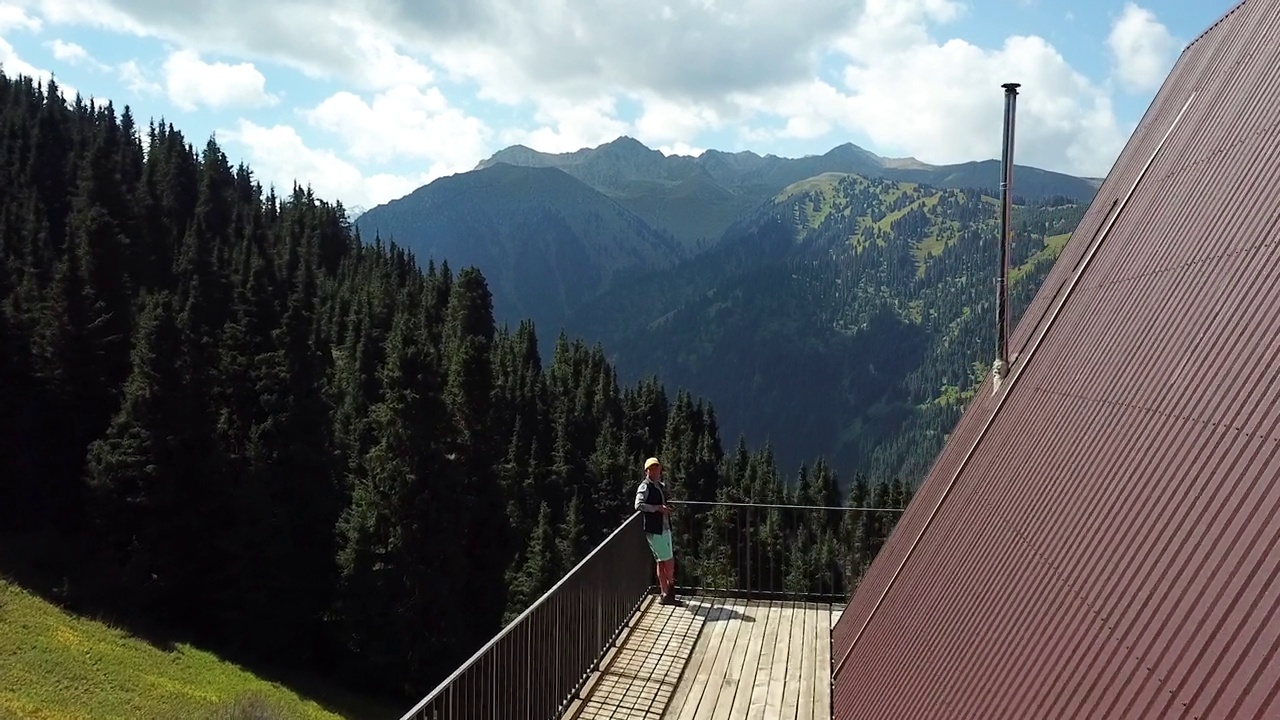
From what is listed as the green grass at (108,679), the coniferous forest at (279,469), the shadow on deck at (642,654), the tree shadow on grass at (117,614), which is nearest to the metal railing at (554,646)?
the shadow on deck at (642,654)

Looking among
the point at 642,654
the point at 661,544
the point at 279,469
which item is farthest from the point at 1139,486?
the point at 279,469

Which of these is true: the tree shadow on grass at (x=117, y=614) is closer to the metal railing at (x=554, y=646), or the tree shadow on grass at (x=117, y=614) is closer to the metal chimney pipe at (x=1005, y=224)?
the metal railing at (x=554, y=646)

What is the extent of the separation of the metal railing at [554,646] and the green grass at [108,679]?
2228cm

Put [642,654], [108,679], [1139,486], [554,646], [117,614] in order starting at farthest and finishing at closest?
[117,614] < [108,679] < [642,654] < [554,646] < [1139,486]

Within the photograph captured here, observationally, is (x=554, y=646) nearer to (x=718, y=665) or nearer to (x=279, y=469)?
(x=718, y=665)

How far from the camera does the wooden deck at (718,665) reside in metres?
7.25

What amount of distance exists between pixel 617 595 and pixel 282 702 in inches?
1120

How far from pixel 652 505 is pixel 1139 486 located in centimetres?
651

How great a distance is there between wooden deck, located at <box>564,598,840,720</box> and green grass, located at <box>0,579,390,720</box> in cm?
2259

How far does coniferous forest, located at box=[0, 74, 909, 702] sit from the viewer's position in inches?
1425

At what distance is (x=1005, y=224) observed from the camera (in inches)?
304

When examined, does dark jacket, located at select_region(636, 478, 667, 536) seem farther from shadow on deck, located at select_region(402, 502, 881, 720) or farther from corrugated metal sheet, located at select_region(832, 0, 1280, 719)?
corrugated metal sheet, located at select_region(832, 0, 1280, 719)

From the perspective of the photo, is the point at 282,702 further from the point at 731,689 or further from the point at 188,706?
the point at 731,689

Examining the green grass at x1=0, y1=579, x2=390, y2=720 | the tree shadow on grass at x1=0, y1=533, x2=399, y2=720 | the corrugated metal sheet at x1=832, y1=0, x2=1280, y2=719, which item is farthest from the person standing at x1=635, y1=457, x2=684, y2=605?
the tree shadow on grass at x1=0, y1=533, x2=399, y2=720
